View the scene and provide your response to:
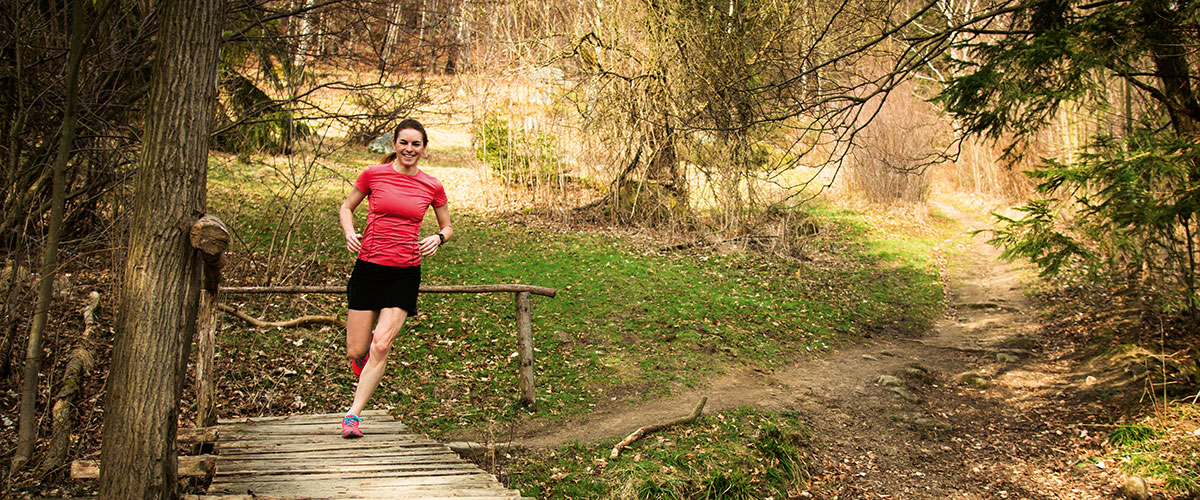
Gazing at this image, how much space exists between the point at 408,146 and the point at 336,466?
76.2 inches

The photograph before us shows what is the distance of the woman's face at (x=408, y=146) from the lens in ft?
15.6

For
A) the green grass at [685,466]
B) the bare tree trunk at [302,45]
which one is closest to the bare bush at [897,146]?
the bare tree trunk at [302,45]

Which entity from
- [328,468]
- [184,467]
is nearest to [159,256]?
[184,467]

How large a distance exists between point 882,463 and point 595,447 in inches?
107

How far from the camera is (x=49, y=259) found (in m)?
5.17

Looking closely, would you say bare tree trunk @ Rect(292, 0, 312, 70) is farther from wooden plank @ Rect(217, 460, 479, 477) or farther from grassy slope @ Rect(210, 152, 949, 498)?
wooden plank @ Rect(217, 460, 479, 477)

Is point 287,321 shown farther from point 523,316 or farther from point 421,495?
point 421,495

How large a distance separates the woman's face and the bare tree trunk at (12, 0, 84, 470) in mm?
2214

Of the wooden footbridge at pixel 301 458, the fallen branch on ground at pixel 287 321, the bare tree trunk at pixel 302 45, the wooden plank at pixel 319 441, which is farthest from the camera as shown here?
the bare tree trunk at pixel 302 45

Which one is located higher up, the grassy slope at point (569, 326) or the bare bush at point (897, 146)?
the bare bush at point (897, 146)

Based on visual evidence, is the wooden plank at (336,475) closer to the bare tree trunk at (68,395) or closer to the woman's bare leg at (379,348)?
the woman's bare leg at (379,348)

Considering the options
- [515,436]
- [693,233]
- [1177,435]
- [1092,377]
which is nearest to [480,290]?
[515,436]

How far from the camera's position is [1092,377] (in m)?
8.81

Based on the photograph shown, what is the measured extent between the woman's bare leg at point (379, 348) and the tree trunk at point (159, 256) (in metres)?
1.37
